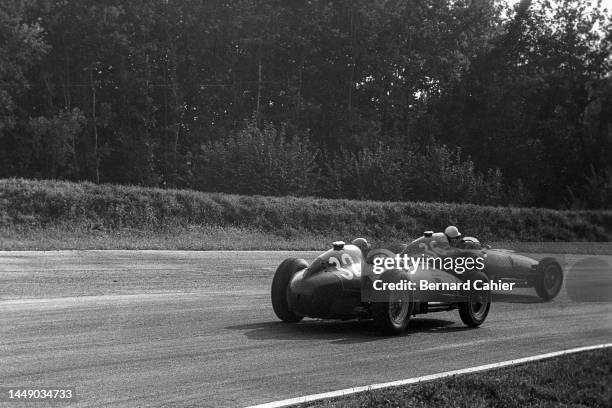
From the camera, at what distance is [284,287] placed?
11.5 metres

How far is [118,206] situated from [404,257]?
14.8 meters

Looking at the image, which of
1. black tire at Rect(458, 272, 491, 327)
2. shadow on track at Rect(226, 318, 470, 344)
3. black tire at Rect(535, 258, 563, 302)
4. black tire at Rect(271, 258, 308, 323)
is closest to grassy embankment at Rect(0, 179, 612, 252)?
black tire at Rect(535, 258, 563, 302)

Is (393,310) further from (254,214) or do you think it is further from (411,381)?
(254,214)

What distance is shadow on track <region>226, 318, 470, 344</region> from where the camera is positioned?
10.5m

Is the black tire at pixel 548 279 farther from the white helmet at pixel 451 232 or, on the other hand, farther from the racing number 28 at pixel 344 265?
the racing number 28 at pixel 344 265

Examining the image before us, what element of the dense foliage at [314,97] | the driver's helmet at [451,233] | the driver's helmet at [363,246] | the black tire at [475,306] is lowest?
the black tire at [475,306]

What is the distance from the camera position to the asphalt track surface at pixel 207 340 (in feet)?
25.0

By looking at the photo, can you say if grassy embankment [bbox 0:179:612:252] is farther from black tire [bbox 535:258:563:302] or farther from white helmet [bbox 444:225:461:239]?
white helmet [bbox 444:225:461:239]

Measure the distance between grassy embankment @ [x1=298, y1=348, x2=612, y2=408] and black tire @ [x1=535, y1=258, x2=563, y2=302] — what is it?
22.7 feet

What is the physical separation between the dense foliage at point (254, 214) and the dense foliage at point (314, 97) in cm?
554

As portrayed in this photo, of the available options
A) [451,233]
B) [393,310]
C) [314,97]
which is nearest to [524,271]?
[451,233]

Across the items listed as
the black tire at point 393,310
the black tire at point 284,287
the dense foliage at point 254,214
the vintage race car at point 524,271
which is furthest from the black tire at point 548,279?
the dense foliage at point 254,214

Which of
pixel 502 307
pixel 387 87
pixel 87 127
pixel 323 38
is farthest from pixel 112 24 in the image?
pixel 502 307

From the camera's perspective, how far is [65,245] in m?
20.2
